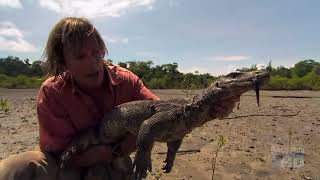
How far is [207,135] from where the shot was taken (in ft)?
34.1

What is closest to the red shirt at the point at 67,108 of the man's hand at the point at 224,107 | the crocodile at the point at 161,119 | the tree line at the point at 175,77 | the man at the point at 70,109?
the man at the point at 70,109

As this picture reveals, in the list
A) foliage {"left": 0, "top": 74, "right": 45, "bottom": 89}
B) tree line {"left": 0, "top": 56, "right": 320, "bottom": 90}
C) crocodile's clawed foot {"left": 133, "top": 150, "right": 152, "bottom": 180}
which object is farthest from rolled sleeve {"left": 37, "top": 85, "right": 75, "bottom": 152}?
foliage {"left": 0, "top": 74, "right": 45, "bottom": 89}

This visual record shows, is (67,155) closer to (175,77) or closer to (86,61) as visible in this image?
(86,61)

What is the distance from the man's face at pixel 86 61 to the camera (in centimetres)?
503

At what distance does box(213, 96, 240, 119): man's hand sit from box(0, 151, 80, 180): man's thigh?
174 cm

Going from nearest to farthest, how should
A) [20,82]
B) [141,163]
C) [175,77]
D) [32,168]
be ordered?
[141,163], [32,168], [175,77], [20,82]

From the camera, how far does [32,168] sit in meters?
5.29

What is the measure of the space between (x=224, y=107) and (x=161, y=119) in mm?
605

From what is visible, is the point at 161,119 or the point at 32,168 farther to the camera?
the point at 32,168

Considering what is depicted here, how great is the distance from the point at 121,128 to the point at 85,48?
91cm

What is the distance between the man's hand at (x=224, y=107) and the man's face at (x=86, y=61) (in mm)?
1253

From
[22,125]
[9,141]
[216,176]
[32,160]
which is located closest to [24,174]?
[32,160]

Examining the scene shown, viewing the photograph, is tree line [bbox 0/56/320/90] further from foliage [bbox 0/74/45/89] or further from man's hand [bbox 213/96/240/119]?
man's hand [bbox 213/96/240/119]

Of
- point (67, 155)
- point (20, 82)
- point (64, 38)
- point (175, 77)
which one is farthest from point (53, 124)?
point (20, 82)
